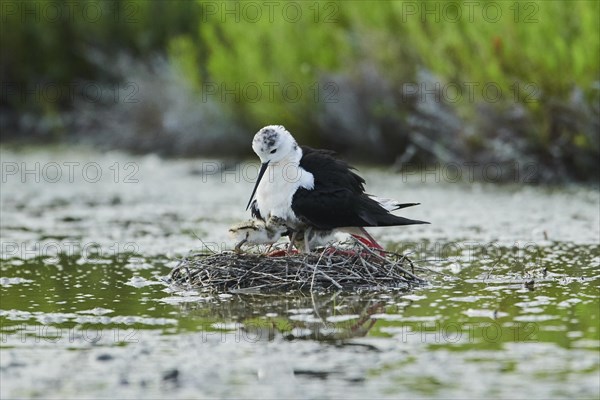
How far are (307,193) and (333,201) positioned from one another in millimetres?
155

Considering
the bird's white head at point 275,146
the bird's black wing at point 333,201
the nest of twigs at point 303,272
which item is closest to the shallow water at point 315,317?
the nest of twigs at point 303,272

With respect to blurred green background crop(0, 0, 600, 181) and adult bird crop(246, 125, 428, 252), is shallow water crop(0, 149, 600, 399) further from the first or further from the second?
blurred green background crop(0, 0, 600, 181)

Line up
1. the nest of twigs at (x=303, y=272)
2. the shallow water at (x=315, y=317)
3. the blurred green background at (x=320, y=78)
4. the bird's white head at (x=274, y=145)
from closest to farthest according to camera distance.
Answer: the shallow water at (x=315, y=317), the nest of twigs at (x=303, y=272), the bird's white head at (x=274, y=145), the blurred green background at (x=320, y=78)

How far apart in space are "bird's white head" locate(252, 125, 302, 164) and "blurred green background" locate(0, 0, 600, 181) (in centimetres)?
405

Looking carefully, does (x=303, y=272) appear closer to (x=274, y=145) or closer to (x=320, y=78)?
(x=274, y=145)

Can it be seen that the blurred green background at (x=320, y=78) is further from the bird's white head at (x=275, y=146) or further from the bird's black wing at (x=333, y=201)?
the bird's white head at (x=275, y=146)

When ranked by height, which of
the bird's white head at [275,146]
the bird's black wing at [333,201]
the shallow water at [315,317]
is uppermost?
the bird's white head at [275,146]

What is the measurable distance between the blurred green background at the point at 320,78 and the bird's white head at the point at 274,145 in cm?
405

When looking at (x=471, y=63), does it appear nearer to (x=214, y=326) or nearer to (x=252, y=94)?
(x=252, y=94)

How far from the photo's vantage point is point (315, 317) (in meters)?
6.49

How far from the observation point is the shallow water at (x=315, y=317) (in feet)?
16.9

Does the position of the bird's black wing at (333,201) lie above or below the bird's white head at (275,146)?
below

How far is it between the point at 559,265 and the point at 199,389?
3608 mm

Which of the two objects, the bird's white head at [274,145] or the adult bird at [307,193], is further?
the bird's white head at [274,145]
